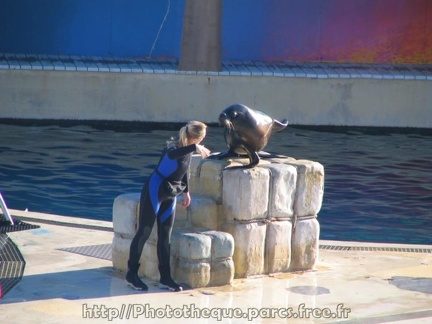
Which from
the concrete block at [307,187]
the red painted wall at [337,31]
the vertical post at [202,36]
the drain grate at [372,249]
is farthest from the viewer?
the red painted wall at [337,31]

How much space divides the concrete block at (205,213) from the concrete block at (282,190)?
52cm

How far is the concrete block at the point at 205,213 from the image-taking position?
9.27 m

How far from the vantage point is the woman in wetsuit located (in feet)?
28.8

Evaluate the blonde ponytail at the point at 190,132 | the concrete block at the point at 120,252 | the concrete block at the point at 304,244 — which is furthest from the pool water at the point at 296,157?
the blonde ponytail at the point at 190,132

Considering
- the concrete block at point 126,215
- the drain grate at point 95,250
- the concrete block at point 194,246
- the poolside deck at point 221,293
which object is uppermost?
the concrete block at point 126,215

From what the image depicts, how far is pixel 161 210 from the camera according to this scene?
29.0 ft

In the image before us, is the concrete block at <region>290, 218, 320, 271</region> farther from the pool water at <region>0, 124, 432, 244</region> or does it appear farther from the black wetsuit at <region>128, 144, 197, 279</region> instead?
the pool water at <region>0, 124, 432, 244</region>

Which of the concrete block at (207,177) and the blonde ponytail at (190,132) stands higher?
the blonde ponytail at (190,132)

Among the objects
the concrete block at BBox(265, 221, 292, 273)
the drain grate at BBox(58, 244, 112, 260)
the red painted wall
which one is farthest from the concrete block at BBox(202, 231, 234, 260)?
the red painted wall

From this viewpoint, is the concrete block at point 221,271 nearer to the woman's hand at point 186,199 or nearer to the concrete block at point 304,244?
the woman's hand at point 186,199

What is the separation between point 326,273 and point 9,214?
12.3 ft

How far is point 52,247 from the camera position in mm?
10242

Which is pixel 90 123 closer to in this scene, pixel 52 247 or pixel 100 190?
pixel 100 190

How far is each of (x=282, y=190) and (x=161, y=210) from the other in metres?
1.32
